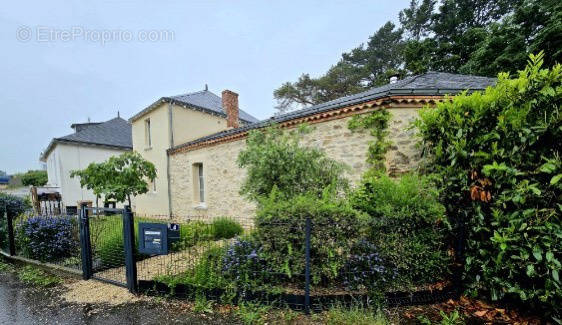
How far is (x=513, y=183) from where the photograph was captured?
9.37 ft

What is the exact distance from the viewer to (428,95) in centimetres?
554

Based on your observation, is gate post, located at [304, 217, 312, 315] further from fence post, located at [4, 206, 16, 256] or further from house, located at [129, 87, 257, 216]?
house, located at [129, 87, 257, 216]

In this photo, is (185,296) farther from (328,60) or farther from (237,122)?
(328,60)

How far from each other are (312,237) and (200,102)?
1235 centimetres

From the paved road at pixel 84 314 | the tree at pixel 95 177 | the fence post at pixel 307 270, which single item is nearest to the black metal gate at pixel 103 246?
the paved road at pixel 84 314

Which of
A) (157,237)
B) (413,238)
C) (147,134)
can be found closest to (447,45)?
(413,238)

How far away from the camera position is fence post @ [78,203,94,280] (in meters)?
4.50

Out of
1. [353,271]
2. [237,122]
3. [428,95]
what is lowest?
[353,271]

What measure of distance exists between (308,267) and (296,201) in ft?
3.13

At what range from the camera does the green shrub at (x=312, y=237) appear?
3.46 meters

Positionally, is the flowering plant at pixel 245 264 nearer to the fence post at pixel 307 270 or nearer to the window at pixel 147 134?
the fence post at pixel 307 270

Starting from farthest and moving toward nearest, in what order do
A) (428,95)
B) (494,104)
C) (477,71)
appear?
(477,71)
(428,95)
(494,104)

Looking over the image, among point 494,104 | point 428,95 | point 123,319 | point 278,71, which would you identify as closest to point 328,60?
point 278,71

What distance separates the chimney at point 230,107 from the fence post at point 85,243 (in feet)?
31.6
